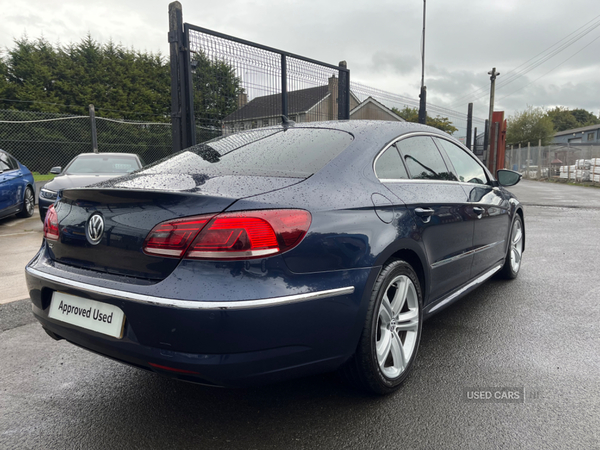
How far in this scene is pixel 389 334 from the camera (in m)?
2.50

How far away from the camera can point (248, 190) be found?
80.7 inches

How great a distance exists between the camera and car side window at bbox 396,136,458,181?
9.65 ft

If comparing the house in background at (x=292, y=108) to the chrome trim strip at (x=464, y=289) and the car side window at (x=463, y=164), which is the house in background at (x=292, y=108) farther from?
the chrome trim strip at (x=464, y=289)

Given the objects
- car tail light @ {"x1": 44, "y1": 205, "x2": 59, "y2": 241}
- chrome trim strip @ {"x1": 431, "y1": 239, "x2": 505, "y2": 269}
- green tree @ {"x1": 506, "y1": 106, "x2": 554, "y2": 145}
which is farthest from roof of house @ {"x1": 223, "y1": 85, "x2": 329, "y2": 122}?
green tree @ {"x1": 506, "y1": 106, "x2": 554, "y2": 145}

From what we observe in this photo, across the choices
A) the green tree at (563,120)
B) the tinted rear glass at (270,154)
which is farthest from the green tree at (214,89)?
the green tree at (563,120)

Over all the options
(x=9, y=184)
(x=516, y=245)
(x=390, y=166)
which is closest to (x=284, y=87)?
(x=516, y=245)

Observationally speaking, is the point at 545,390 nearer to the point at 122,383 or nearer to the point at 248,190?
the point at 248,190

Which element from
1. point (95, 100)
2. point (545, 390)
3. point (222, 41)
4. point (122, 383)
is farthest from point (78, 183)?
point (95, 100)

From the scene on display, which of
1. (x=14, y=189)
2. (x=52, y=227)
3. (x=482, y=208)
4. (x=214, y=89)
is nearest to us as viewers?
(x=52, y=227)

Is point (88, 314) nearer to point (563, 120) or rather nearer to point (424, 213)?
point (424, 213)

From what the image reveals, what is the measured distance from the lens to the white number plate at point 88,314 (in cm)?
195

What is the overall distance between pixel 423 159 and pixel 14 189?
309 inches

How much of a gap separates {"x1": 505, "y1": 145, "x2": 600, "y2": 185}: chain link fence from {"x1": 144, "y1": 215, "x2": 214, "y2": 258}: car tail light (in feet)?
84.0

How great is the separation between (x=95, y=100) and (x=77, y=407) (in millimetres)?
30210
